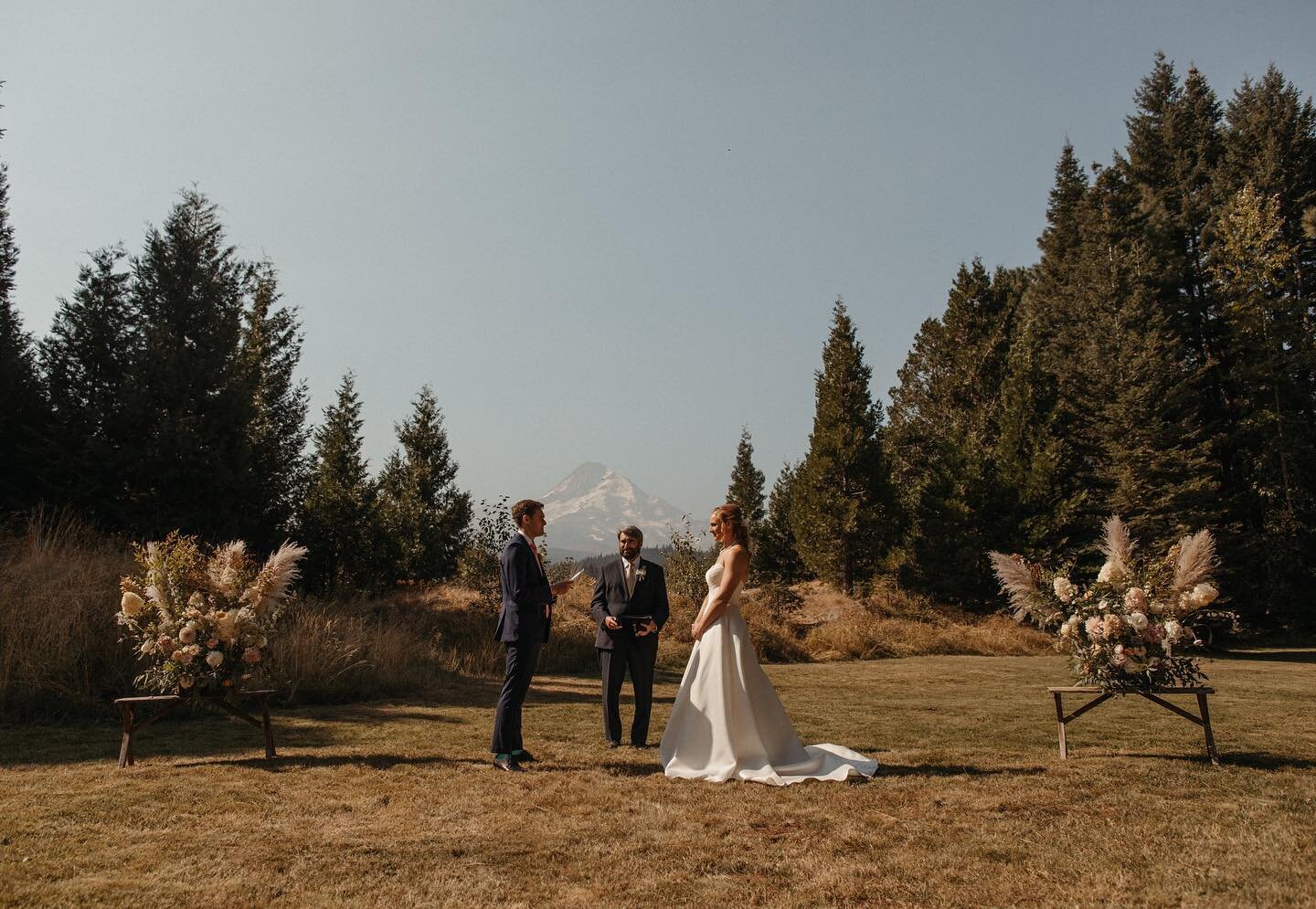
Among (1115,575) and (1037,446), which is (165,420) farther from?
(1037,446)

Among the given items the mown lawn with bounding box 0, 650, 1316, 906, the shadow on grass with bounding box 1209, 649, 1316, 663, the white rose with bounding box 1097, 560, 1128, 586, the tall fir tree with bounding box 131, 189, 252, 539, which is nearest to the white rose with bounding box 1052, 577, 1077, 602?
the white rose with bounding box 1097, 560, 1128, 586

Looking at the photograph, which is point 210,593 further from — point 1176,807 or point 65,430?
point 65,430

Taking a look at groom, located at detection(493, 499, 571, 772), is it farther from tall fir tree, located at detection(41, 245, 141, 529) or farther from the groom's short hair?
tall fir tree, located at detection(41, 245, 141, 529)

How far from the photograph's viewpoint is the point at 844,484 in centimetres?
2922

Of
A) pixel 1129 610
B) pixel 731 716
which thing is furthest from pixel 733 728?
pixel 1129 610

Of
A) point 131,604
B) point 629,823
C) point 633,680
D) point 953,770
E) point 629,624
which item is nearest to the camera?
point 629,823

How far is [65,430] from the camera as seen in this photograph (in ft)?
56.1

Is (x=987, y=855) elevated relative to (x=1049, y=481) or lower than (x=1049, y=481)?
lower

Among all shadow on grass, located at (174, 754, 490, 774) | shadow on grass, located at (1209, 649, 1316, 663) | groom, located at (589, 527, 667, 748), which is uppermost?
groom, located at (589, 527, 667, 748)

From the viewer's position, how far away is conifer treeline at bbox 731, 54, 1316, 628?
27.1 m

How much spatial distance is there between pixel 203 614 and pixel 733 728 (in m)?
4.58

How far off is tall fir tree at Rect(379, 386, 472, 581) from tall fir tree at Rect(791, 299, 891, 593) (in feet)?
40.4

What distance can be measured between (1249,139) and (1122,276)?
12.7 meters

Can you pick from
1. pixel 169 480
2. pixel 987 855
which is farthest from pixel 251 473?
pixel 987 855
